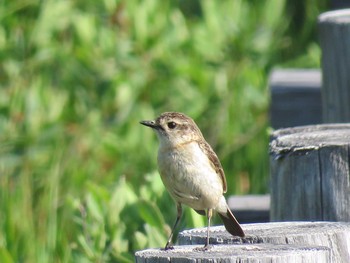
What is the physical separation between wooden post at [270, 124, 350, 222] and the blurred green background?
207cm

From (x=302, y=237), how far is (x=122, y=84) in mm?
3470

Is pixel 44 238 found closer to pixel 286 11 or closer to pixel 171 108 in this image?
pixel 171 108

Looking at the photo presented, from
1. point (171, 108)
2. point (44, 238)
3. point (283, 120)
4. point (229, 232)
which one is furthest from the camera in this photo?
point (171, 108)

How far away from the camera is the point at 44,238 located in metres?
5.17

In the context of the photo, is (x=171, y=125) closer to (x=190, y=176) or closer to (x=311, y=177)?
(x=190, y=176)

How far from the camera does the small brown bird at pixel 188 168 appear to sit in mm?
3898

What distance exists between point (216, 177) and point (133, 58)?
9.36 feet

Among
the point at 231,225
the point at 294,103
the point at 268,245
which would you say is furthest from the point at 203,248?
the point at 294,103

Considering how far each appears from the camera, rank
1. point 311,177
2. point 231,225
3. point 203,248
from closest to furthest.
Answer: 1. point 203,248
2. point 231,225
3. point 311,177

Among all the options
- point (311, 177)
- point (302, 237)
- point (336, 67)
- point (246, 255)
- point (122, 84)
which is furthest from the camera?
point (122, 84)

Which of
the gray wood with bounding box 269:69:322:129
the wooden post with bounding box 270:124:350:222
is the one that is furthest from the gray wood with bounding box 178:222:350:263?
the gray wood with bounding box 269:69:322:129

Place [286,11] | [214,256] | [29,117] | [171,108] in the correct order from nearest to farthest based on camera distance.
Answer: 1. [214,256]
2. [29,117]
3. [171,108]
4. [286,11]

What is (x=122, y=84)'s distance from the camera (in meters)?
6.74

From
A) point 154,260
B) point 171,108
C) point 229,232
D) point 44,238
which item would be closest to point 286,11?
point 171,108
